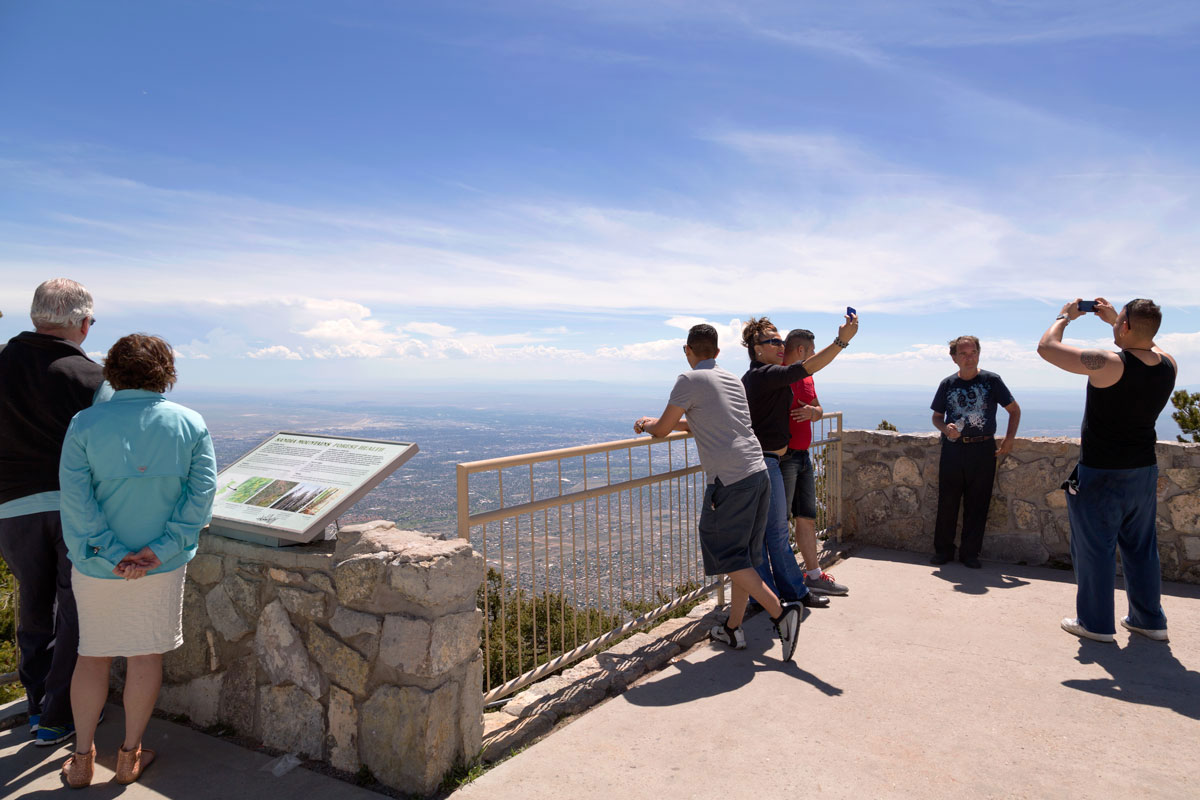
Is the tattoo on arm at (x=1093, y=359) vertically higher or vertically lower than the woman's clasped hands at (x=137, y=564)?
higher

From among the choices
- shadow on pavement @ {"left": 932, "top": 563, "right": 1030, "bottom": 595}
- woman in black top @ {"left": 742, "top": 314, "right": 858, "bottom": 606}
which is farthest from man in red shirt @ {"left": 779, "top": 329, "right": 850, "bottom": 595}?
shadow on pavement @ {"left": 932, "top": 563, "right": 1030, "bottom": 595}

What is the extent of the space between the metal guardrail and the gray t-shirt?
0.23 meters

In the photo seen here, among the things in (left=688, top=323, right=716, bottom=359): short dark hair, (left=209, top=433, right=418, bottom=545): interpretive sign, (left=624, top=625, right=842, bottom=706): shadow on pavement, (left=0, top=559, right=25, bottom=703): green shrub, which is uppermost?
(left=688, top=323, right=716, bottom=359): short dark hair

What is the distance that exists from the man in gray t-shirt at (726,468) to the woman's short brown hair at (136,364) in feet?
7.18

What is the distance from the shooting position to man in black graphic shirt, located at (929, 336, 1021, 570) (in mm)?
5812

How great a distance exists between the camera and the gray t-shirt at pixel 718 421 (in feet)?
12.3

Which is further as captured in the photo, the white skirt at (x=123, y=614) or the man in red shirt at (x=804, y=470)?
the man in red shirt at (x=804, y=470)

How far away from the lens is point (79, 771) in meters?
2.75

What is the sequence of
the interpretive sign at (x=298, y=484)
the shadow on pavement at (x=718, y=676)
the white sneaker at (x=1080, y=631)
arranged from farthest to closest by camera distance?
the white sneaker at (x=1080, y=631) → the shadow on pavement at (x=718, y=676) → the interpretive sign at (x=298, y=484)

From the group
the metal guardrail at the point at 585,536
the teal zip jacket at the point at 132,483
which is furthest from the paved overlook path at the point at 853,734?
the teal zip jacket at the point at 132,483

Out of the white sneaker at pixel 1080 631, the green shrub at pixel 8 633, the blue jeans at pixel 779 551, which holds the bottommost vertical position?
the green shrub at pixel 8 633

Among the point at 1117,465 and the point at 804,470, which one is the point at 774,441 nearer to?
the point at 804,470

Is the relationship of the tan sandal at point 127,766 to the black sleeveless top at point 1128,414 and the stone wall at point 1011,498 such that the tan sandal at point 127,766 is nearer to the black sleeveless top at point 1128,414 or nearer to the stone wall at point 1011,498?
the black sleeveless top at point 1128,414

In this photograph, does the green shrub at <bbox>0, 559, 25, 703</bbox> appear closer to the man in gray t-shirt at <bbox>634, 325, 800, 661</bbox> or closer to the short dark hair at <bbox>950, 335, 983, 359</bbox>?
the man in gray t-shirt at <bbox>634, 325, 800, 661</bbox>
